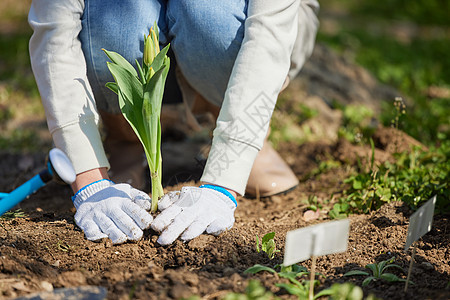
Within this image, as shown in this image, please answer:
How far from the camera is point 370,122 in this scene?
2.78 metres

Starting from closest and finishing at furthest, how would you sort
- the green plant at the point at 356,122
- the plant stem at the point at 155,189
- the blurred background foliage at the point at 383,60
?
the plant stem at the point at 155,189 < the green plant at the point at 356,122 < the blurred background foliage at the point at 383,60

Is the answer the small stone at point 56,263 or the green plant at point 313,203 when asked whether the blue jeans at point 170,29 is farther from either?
the small stone at point 56,263

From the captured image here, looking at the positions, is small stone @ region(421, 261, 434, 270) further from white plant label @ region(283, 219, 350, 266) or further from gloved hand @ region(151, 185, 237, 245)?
gloved hand @ region(151, 185, 237, 245)

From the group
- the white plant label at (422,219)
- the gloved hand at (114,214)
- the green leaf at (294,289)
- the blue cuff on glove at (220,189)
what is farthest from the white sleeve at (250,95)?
the white plant label at (422,219)

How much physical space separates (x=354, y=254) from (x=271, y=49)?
717mm

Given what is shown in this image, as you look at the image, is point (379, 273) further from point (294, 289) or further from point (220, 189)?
point (220, 189)

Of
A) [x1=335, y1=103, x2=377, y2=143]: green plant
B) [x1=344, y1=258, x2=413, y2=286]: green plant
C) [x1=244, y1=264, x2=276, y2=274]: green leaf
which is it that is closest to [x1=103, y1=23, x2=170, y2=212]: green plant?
[x1=244, y1=264, x2=276, y2=274]: green leaf

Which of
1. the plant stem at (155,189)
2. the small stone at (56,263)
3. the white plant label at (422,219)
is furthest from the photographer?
the plant stem at (155,189)

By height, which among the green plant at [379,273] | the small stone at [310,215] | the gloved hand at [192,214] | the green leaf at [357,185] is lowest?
the small stone at [310,215]

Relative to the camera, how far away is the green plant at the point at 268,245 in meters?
1.39

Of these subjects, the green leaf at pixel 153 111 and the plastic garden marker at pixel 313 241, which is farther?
the green leaf at pixel 153 111

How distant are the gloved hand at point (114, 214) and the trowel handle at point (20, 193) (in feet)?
0.49

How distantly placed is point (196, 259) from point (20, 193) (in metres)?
0.62

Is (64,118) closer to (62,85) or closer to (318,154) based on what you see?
(62,85)
